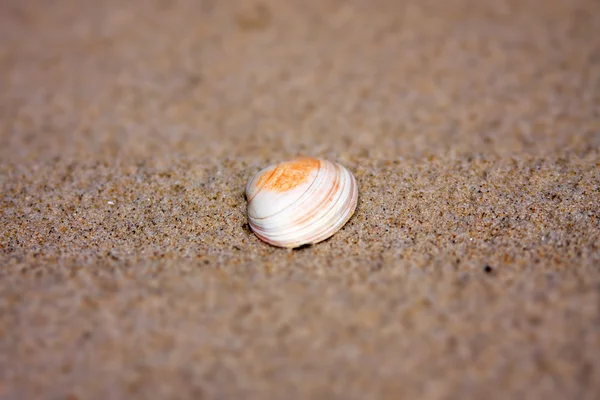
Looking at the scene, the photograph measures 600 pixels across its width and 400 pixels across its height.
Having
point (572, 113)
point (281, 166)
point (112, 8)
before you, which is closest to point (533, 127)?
point (572, 113)

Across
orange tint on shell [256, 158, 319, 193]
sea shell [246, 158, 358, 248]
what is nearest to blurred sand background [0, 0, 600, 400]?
sea shell [246, 158, 358, 248]

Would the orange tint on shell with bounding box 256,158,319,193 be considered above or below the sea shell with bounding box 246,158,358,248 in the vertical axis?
above

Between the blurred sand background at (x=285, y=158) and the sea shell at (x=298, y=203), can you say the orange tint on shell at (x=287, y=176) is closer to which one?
the sea shell at (x=298, y=203)

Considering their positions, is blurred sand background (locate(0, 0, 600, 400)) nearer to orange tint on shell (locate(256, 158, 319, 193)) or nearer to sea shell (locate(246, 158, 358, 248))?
sea shell (locate(246, 158, 358, 248))

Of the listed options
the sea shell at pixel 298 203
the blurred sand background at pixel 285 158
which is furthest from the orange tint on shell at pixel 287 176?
the blurred sand background at pixel 285 158

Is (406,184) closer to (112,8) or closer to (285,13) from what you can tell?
(285,13)

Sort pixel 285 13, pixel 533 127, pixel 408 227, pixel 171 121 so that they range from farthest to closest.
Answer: pixel 285 13
pixel 171 121
pixel 533 127
pixel 408 227

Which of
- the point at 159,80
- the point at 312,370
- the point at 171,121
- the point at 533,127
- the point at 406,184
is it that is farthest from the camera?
the point at 159,80
